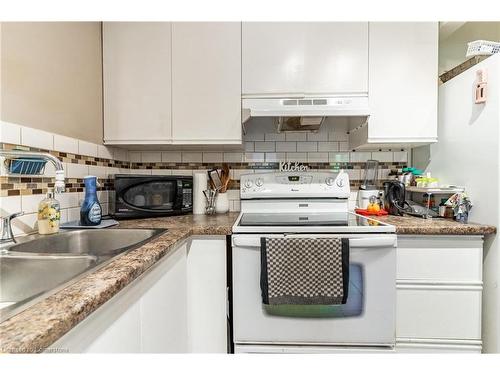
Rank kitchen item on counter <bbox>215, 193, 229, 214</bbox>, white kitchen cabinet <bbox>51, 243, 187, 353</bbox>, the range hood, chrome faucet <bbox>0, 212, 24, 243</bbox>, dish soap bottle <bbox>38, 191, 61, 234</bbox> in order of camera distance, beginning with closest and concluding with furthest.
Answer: white kitchen cabinet <bbox>51, 243, 187, 353</bbox> → chrome faucet <bbox>0, 212, 24, 243</bbox> → dish soap bottle <bbox>38, 191, 61, 234</bbox> → the range hood → kitchen item on counter <bbox>215, 193, 229, 214</bbox>

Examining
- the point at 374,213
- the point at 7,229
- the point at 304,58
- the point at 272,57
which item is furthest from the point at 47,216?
the point at 374,213

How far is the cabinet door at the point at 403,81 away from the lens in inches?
64.4

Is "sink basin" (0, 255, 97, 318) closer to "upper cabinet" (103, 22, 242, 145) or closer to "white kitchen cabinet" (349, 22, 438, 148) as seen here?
"upper cabinet" (103, 22, 242, 145)

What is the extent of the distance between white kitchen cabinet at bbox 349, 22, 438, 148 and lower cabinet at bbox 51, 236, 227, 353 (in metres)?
1.18

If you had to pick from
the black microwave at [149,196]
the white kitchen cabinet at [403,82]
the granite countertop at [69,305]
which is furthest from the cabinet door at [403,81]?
the granite countertop at [69,305]

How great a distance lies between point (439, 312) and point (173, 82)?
1.85 metres

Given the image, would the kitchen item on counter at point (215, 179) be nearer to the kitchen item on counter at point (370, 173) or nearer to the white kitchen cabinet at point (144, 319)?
the white kitchen cabinet at point (144, 319)

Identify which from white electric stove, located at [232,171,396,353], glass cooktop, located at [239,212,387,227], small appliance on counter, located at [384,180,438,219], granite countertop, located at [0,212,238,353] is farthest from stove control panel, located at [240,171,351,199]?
granite countertop, located at [0,212,238,353]

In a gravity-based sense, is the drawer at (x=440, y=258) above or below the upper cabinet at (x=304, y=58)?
below

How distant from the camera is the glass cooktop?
143cm

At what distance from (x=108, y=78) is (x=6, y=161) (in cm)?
89

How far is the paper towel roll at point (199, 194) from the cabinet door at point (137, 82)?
1.07 feet

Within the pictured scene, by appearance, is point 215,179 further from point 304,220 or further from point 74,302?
point 74,302

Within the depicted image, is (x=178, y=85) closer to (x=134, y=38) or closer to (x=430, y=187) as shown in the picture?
(x=134, y=38)
